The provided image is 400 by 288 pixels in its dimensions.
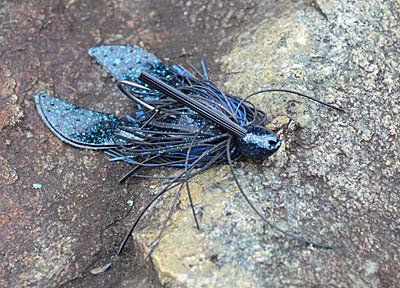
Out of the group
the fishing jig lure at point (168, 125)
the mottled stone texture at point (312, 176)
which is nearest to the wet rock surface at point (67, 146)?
the fishing jig lure at point (168, 125)

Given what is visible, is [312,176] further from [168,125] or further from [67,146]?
[67,146]

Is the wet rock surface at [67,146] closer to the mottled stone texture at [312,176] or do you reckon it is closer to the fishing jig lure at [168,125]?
the fishing jig lure at [168,125]

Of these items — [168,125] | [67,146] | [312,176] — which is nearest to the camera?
[312,176]

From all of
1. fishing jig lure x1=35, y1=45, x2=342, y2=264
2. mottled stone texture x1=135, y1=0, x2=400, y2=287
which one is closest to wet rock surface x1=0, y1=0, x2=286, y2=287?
fishing jig lure x1=35, y1=45, x2=342, y2=264

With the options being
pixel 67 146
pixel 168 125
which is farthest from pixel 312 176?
pixel 67 146

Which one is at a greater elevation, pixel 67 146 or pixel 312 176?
pixel 312 176

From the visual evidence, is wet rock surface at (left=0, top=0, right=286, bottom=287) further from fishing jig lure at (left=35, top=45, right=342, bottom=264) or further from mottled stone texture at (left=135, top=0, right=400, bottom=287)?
mottled stone texture at (left=135, top=0, right=400, bottom=287)

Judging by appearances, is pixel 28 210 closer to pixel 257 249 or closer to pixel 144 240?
pixel 144 240
